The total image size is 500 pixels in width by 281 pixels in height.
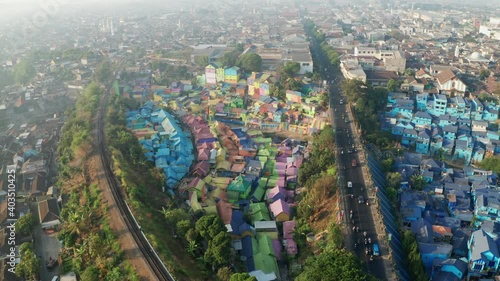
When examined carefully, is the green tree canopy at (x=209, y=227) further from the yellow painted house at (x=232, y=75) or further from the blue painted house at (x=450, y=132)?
the yellow painted house at (x=232, y=75)

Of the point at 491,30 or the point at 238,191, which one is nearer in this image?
the point at 238,191

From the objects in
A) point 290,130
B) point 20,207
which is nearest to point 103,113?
point 20,207

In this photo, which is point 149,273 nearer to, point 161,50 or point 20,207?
point 20,207

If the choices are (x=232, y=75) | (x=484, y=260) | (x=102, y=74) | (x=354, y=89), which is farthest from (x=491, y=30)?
(x=484, y=260)

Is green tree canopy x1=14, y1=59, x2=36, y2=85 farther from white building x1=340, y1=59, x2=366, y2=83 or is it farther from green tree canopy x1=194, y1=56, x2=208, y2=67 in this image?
white building x1=340, y1=59, x2=366, y2=83

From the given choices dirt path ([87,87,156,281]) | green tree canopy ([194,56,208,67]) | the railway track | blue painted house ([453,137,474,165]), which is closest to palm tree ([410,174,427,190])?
blue painted house ([453,137,474,165])

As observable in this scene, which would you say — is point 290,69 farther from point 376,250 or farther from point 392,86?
point 376,250

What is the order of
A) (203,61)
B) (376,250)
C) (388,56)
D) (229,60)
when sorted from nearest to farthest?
(376,250)
(229,60)
(203,61)
(388,56)

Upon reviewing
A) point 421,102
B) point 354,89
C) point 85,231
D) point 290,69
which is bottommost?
point 85,231
